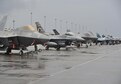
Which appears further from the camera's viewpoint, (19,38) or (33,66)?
(19,38)

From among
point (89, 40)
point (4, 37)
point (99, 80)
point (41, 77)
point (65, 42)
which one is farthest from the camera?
point (89, 40)

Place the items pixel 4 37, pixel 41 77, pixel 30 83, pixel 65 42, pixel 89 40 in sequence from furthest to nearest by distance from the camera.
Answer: pixel 89 40
pixel 65 42
pixel 4 37
pixel 41 77
pixel 30 83

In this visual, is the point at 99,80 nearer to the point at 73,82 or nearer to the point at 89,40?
the point at 73,82

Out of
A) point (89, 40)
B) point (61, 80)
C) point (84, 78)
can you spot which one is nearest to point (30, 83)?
point (61, 80)

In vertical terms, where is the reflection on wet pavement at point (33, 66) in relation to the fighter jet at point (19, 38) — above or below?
below

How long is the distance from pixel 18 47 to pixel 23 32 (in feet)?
4.76

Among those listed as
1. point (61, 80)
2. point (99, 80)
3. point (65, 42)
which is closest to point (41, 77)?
point (61, 80)

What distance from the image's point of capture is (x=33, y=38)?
31172 millimetres

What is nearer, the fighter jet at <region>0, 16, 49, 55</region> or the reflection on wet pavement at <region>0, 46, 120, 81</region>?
the reflection on wet pavement at <region>0, 46, 120, 81</region>

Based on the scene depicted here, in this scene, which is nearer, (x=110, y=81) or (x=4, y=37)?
→ (x=110, y=81)

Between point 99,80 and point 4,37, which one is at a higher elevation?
point 4,37

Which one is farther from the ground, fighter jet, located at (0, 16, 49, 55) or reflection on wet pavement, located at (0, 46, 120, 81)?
fighter jet, located at (0, 16, 49, 55)

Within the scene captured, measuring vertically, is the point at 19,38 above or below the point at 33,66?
above

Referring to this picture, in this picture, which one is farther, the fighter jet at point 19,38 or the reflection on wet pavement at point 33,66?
the fighter jet at point 19,38
